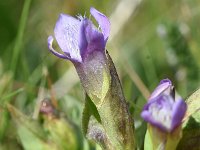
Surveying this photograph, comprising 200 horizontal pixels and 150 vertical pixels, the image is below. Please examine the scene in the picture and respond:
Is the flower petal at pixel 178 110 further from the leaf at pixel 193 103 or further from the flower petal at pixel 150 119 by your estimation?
the leaf at pixel 193 103

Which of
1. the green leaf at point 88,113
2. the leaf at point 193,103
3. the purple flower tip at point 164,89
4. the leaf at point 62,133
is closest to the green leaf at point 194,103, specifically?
the leaf at point 193,103

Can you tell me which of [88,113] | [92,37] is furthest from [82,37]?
[88,113]

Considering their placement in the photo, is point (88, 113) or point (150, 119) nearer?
point (150, 119)

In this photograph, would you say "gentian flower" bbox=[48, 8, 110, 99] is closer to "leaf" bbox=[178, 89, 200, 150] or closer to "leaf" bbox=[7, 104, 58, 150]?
"leaf" bbox=[178, 89, 200, 150]

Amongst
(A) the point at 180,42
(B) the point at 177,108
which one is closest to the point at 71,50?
(B) the point at 177,108

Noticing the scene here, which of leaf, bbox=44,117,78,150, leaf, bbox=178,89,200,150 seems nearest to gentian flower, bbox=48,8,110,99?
leaf, bbox=178,89,200,150

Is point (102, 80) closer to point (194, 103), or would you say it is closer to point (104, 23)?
point (104, 23)

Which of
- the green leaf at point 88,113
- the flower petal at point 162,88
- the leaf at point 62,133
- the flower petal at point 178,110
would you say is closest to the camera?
the flower petal at point 178,110
